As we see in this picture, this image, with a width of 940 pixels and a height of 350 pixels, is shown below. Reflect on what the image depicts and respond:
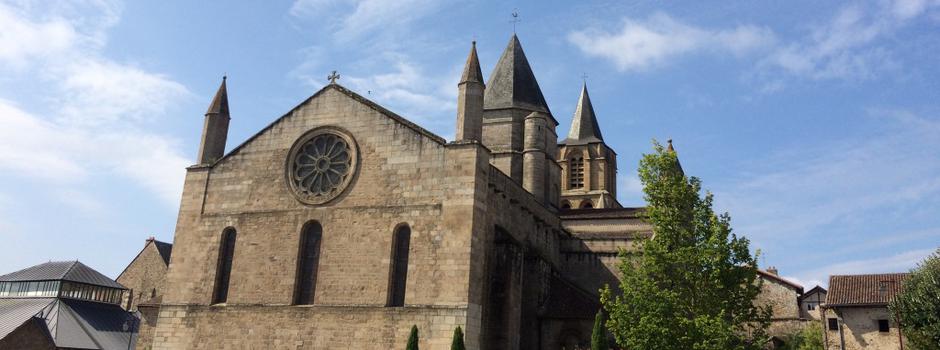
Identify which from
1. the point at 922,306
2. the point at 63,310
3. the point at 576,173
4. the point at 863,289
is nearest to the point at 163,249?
the point at 63,310

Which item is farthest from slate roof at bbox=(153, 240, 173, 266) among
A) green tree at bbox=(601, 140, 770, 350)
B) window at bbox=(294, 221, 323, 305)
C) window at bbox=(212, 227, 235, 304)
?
green tree at bbox=(601, 140, 770, 350)

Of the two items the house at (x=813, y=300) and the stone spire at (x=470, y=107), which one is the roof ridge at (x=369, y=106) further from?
Result: the house at (x=813, y=300)

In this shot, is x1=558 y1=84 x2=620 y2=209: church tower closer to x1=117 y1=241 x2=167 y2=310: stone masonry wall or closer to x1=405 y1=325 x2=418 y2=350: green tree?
x1=405 y1=325 x2=418 y2=350: green tree

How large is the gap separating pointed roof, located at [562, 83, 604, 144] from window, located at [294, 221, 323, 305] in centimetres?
2732

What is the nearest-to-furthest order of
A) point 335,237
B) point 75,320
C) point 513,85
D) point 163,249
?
point 335,237 < point 513,85 < point 75,320 < point 163,249

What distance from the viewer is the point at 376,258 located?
24875 mm

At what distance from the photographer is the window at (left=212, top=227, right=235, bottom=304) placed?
2728cm

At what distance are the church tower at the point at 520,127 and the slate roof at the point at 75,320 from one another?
77.7ft

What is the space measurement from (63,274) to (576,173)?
33.7 m

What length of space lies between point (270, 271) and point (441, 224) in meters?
6.92

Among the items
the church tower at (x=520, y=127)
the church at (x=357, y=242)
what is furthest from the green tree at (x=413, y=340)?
the church tower at (x=520, y=127)

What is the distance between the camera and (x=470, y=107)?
25.2 metres

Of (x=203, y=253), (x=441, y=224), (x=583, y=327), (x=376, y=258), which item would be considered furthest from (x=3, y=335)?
(x=583, y=327)

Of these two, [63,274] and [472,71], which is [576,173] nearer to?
[472,71]
